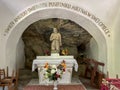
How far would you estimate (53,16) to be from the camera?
9.41 meters

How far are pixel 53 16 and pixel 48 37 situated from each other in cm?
214

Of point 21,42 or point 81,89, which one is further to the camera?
point 21,42

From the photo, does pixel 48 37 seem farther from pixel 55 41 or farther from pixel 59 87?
pixel 59 87

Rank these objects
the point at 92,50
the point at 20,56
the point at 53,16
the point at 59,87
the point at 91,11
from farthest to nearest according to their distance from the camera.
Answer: the point at 20,56 → the point at 92,50 → the point at 53,16 → the point at 59,87 → the point at 91,11

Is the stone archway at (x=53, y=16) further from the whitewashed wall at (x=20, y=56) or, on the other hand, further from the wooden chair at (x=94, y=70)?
the whitewashed wall at (x=20, y=56)

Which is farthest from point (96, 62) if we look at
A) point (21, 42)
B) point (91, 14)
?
point (21, 42)

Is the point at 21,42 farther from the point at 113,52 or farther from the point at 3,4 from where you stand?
the point at 113,52

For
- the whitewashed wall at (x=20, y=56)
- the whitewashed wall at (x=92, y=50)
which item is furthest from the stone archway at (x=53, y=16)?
the whitewashed wall at (x=20, y=56)

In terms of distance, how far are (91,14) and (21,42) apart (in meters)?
4.33

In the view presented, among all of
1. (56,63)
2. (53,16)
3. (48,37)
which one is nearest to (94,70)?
(56,63)

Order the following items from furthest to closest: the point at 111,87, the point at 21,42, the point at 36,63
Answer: the point at 21,42 < the point at 36,63 < the point at 111,87

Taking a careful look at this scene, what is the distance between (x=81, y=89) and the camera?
8430 millimetres

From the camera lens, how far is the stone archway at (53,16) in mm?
8703

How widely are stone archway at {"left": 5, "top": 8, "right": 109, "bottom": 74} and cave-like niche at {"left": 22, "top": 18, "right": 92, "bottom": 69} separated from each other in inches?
37.1
